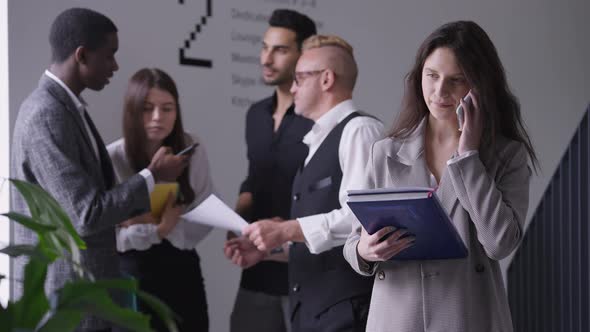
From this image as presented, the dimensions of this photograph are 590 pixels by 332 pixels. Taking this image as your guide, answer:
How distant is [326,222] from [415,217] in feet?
3.65

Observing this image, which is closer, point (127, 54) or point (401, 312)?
point (401, 312)

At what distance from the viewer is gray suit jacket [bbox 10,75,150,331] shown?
3.01m

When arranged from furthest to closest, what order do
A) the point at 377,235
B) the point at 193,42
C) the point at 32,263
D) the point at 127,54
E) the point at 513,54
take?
the point at 513,54 → the point at 193,42 → the point at 127,54 → the point at 377,235 → the point at 32,263

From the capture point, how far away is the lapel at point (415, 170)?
2363mm

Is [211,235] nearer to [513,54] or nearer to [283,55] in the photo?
[283,55]

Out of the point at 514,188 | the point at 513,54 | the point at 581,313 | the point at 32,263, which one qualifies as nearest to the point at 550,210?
the point at 581,313

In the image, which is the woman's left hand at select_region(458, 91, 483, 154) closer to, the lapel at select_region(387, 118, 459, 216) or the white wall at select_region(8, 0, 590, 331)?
the lapel at select_region(387, 118, 459, 216)

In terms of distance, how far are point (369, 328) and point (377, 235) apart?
0.92ft

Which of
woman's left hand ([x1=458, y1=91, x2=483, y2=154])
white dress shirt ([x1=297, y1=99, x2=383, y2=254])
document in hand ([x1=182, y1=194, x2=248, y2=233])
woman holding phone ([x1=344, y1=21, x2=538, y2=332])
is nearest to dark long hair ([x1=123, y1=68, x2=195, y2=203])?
document in hand ([x1=182, y1=194, x2=248, y2=233])

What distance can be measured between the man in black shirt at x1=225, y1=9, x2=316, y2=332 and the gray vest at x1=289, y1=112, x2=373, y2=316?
545 mm

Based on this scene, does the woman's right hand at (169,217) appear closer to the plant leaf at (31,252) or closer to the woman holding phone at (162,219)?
the woman holding phone at (162,219)

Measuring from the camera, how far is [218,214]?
361 centimetres

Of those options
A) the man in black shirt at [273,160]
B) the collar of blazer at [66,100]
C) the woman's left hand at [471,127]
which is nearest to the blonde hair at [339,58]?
the man in black shirt at [273,160]

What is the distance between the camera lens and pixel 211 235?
4383 millimetres
